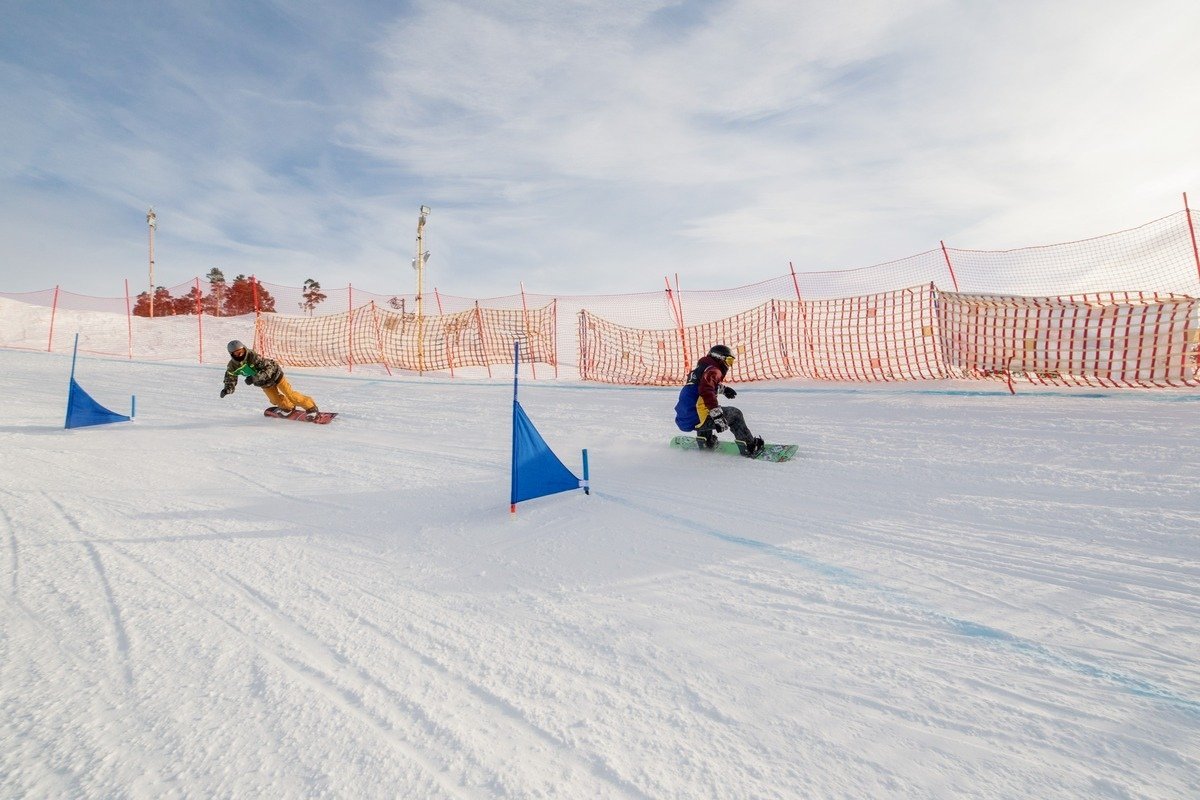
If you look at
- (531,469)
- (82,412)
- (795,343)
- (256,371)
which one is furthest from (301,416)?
(795,343)

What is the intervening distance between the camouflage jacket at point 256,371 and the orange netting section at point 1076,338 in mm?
13119

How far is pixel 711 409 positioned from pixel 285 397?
799cm

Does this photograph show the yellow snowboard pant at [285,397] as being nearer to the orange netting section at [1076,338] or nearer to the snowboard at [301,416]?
the snowboard at [301,416]

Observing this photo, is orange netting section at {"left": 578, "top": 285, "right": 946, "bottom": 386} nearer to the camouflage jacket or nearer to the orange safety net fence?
the orange safety net fence

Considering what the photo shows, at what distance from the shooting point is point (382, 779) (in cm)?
179

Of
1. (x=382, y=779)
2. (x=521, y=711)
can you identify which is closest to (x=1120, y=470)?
(x=521, y=711)

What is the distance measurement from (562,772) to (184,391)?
52.4 ft

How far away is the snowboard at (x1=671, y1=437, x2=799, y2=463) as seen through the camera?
250 inches

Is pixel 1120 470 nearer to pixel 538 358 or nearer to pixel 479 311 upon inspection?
pixel 538 358

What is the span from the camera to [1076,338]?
34.2 feet

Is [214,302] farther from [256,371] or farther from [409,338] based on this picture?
[256,371]

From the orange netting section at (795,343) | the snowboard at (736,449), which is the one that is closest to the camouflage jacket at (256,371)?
the snowboard at (736,449)

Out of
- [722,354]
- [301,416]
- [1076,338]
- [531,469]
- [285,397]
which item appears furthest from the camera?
[1076,338]

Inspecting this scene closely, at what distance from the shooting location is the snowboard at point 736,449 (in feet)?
20.9
